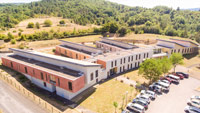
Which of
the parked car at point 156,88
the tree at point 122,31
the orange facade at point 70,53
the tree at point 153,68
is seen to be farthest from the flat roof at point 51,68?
the tree at point 122,31

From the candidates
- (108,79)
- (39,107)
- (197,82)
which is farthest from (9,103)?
(197,82)

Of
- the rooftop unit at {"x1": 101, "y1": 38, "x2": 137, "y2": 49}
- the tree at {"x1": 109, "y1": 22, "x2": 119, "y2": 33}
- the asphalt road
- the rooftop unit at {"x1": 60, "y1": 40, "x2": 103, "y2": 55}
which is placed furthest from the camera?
the tree at {"x1": 109, "y1": 22, "x2": 119, "y2": 33}

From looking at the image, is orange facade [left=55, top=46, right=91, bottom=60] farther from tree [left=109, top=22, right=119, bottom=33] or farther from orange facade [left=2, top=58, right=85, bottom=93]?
tree [left=109, top=22, right=119, bottom=33]

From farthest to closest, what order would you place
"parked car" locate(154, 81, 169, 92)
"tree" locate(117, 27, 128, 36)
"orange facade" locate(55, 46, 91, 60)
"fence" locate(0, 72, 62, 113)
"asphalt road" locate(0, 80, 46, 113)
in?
1. "tree" locate(117, 27, 128, 36)
2. "orange facade" locate(55, 46, 91, 60)
3. "parked car" locate(154, 81, 169, 92)
4. "fence" locate(0, 72, 62, 113)
5. "asphalt road" locate(0, 80, 46, 113)

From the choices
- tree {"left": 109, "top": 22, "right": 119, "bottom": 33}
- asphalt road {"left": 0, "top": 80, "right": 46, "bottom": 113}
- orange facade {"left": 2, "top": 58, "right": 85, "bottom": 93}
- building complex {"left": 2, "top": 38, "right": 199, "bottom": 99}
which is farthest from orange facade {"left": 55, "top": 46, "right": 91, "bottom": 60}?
tree {"left": 109, "top": 22, "right": 119, "bottom": 33}

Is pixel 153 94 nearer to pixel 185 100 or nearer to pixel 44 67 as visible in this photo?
pixel 185 100

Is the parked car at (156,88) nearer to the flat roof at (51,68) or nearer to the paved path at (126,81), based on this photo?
the paved path at (126,81)
